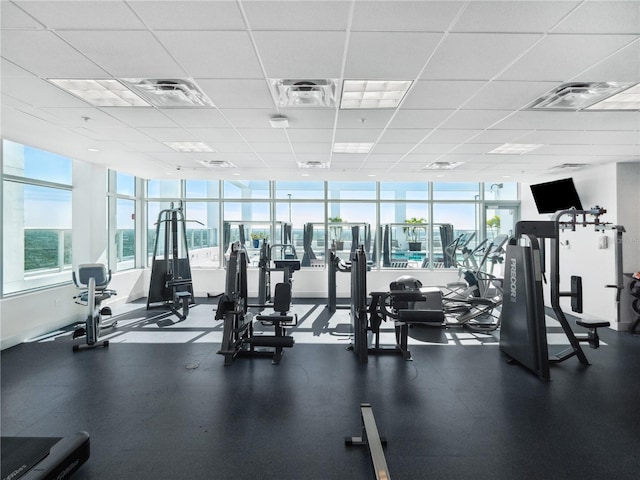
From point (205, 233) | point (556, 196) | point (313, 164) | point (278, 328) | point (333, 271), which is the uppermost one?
point (313, 164)

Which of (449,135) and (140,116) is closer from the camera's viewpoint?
(140,116)

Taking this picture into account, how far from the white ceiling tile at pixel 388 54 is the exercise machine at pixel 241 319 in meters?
2.73

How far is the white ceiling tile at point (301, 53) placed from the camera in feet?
7.08

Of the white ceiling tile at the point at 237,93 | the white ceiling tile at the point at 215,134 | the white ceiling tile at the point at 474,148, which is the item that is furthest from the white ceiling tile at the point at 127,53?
the white ceiling tile at the point at 474,148

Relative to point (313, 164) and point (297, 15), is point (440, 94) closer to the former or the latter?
point (297, 15)

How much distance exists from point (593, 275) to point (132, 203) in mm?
9959

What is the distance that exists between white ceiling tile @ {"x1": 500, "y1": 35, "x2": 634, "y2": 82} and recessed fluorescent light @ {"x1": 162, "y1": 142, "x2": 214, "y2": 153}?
13.0 feet

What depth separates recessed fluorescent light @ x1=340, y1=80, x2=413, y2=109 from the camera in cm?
287

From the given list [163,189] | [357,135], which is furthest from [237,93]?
[163,189]

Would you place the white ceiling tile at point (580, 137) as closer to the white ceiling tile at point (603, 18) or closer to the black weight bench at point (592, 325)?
the white ceiling tile at point (603, 18)

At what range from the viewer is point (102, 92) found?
3.12m

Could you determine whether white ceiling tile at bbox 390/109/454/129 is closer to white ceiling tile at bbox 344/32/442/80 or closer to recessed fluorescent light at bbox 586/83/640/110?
white ceiling tile at bbox 344/32/442/80

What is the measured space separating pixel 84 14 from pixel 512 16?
2.61 meters

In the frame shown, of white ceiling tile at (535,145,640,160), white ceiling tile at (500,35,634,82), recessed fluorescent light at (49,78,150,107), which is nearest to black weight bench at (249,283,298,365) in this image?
recessed fluorescent light at (49,78,150,107)
